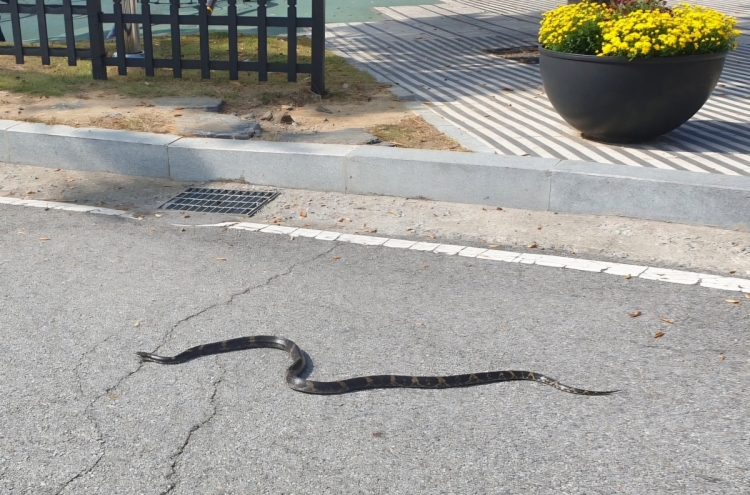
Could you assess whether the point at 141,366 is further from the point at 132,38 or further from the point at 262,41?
the point at 132,38

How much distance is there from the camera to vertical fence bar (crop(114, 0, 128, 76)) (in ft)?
33.7

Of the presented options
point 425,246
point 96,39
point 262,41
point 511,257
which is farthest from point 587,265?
point 96,39

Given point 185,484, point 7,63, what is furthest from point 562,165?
point 7,63

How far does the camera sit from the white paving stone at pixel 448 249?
5789 mm

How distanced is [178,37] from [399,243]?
5508 mm

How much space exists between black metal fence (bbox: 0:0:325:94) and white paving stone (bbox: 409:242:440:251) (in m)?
4.44

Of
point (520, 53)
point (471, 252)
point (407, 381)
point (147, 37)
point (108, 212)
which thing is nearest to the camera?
point (407, 381)

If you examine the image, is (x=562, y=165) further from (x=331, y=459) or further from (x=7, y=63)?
(x=7, y=63)

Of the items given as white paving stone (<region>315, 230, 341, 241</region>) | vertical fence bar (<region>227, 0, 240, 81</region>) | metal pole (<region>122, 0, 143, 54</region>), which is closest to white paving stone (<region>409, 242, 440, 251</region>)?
white paving stone (<region>315, 230, 341, 241</region>)

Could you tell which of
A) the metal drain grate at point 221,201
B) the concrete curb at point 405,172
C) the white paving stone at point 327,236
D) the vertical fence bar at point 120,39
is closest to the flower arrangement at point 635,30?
the concrete curb at point 405,172

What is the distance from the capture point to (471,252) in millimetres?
5773

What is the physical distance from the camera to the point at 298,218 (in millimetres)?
6645

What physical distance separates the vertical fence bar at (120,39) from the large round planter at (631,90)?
18.1ft

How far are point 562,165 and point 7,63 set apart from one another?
890 centimetres
